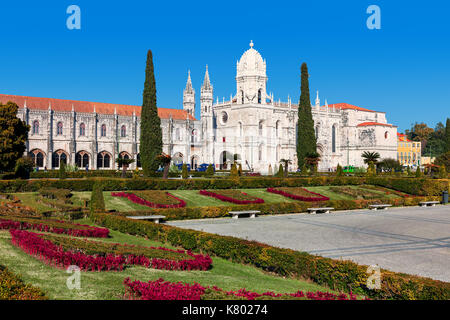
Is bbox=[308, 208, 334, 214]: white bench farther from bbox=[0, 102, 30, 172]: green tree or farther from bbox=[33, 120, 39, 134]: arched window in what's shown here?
bbox=[33, 120, 39, 134]: arched window

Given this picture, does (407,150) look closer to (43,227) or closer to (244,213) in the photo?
(244,213)

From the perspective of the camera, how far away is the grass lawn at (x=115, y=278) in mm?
8011

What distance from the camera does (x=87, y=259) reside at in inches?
384

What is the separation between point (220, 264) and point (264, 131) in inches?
2390

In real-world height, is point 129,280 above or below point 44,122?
below

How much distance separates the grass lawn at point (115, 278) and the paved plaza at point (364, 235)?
3.27 meters

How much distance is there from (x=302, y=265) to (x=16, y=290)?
6111mm

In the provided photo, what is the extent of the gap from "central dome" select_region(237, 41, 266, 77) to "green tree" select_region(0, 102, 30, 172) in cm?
4217

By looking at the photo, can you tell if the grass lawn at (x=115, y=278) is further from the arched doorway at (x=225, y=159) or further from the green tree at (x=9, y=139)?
the arched doorway at (x=225, y=159)

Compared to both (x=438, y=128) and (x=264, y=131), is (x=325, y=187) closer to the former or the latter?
(x=264, y=131)

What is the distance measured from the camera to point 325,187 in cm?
3703

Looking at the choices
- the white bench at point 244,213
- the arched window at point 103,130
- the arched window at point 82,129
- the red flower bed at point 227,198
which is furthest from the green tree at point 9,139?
the arched window at point 103,130

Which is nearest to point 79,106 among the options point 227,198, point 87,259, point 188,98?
point 188,98
